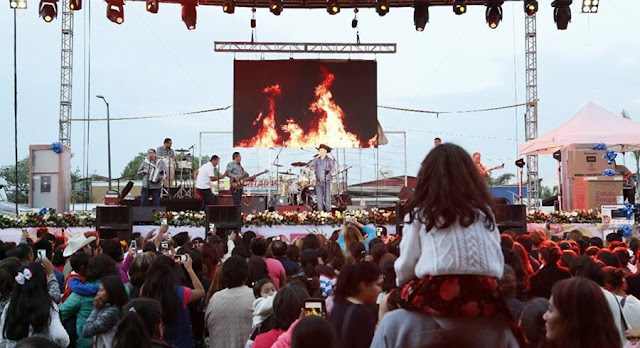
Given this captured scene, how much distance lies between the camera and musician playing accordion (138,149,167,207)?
19250 mm

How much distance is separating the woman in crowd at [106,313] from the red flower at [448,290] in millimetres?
2817

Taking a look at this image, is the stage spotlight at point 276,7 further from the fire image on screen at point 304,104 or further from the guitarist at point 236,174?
the fire image on screen at point 304,104

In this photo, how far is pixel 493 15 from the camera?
1859 cm

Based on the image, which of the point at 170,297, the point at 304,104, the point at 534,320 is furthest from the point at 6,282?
the point at 304,104

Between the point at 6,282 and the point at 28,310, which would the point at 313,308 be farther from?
the point at 6,282

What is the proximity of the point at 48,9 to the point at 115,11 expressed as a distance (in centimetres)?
165

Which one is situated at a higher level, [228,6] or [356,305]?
[228,6]

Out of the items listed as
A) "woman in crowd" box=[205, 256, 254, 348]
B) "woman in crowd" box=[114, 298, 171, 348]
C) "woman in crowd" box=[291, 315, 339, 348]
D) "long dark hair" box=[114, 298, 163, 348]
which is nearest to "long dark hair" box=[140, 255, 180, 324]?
"woman in crowd" box=[205, 256, 254, 348]

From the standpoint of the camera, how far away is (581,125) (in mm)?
20703

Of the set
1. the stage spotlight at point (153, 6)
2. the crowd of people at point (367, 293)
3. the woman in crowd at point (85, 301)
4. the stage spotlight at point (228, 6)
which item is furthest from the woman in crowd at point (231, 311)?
the stage spotlight at point (228, 6)

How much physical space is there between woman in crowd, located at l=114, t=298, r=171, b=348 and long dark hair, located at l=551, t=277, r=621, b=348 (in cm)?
214

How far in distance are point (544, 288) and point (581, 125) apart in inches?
599

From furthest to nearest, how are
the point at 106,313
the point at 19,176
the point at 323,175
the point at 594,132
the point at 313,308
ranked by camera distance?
the point at 19,176 → the point at 323,175 → the point at 594,132 → the point at 106,313 → the point at 313,308

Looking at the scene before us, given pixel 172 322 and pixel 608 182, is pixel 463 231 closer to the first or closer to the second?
pixel 172 322
